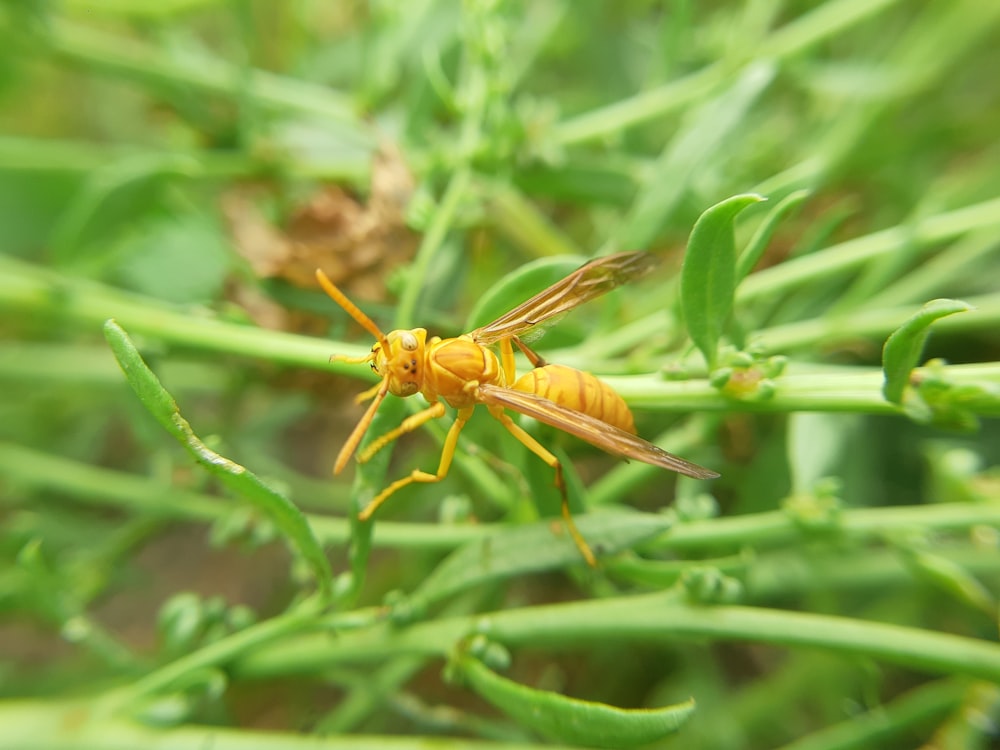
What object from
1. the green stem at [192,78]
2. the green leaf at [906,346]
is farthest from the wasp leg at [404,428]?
the green stem at [192,78]

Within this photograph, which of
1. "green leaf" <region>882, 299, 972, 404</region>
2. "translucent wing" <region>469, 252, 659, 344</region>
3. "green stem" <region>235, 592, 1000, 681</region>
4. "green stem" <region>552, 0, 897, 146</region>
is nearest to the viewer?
"green leaf" <region>882, 299, 972, 404</region>

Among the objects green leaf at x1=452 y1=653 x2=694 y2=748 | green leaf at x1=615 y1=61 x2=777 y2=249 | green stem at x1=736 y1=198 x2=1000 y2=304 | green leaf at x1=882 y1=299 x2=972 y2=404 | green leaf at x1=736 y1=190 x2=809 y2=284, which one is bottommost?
green leaf at x1=452 y1=653 x2=694 y2=748

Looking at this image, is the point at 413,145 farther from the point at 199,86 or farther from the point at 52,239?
the point at 52,239

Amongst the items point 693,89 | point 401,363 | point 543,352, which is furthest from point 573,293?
point 693,89

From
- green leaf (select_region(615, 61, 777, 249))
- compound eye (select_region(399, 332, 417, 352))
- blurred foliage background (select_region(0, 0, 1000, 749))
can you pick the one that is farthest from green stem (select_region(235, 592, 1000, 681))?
green leaf (select_region(615, 61, 777, 249))

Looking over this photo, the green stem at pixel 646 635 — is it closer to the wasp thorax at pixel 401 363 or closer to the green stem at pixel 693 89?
the wasp thorax at pixel 401 363

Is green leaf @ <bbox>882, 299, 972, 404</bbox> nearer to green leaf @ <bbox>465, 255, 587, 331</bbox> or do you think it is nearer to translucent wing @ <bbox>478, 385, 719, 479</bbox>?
translucent wing @ <bbox>478, 385, 719, 479</bbox>
